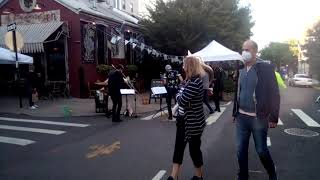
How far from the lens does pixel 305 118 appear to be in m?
13.3

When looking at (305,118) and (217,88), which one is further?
(217,88)

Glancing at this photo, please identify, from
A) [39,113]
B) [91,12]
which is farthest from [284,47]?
[39,113]

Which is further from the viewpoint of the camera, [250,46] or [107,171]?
[107,171]

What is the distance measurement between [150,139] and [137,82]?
55.8 feet

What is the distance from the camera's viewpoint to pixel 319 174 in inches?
252

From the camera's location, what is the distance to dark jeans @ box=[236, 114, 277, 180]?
5312mm

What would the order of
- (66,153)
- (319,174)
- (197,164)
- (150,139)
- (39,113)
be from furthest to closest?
(39,113) → (150,139) → (66,153) → (319,174) → (197,164)

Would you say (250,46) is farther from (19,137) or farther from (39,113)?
(39,113)

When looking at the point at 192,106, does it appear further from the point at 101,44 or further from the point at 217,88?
the point at 101,44

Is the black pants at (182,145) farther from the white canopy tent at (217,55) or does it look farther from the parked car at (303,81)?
the parked car at (303,81)

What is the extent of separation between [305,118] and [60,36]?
42.2 ft

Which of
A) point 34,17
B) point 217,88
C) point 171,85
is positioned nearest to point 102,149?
point 171,85

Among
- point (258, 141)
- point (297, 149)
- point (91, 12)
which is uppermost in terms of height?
point (91, 12)

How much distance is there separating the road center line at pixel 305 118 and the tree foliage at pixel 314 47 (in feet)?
79.6
